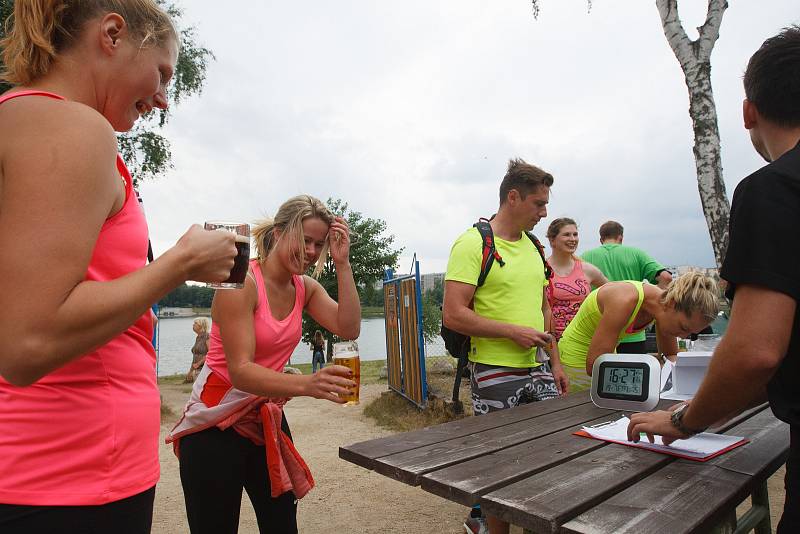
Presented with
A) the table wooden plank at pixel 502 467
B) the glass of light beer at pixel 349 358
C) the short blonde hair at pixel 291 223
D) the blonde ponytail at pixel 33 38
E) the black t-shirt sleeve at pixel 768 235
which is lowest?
the table wooden plank at pixel 502 467

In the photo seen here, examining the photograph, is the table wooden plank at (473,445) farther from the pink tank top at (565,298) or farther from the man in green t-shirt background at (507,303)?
the pink tank top at (565,298)

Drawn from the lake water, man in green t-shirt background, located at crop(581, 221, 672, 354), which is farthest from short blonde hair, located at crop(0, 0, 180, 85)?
the lake water

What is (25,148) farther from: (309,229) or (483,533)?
(483,533)

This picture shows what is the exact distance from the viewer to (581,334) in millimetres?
3262

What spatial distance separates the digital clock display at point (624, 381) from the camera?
208cm

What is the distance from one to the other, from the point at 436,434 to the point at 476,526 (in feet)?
5.69

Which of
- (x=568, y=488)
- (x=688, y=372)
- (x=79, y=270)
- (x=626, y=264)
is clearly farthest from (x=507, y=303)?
(x=626, y=264)

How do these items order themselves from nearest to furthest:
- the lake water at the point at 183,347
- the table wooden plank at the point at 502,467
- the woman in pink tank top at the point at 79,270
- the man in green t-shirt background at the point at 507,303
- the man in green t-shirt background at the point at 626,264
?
the woman in pink tank top at the point at 79,270 → the table wooden plank at the point at 502,467 → the man in green t-shirt background at the point at 507,303 → the man in green t-shirt background at the point at 626,264 → the lake water at the point at 183,347

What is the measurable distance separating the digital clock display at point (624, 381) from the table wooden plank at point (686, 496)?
38 cm

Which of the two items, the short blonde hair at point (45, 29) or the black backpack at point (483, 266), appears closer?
the short blonde hair at point (45, 29)

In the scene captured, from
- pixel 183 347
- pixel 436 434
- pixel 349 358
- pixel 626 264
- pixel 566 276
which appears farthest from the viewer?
pixel 183 347

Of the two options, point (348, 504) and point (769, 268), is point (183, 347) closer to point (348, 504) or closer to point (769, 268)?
point (348, 504)

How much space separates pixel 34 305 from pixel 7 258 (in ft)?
0.27

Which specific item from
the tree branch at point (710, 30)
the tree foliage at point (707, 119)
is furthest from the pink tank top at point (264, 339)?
the tree branch at point (710, 30)
